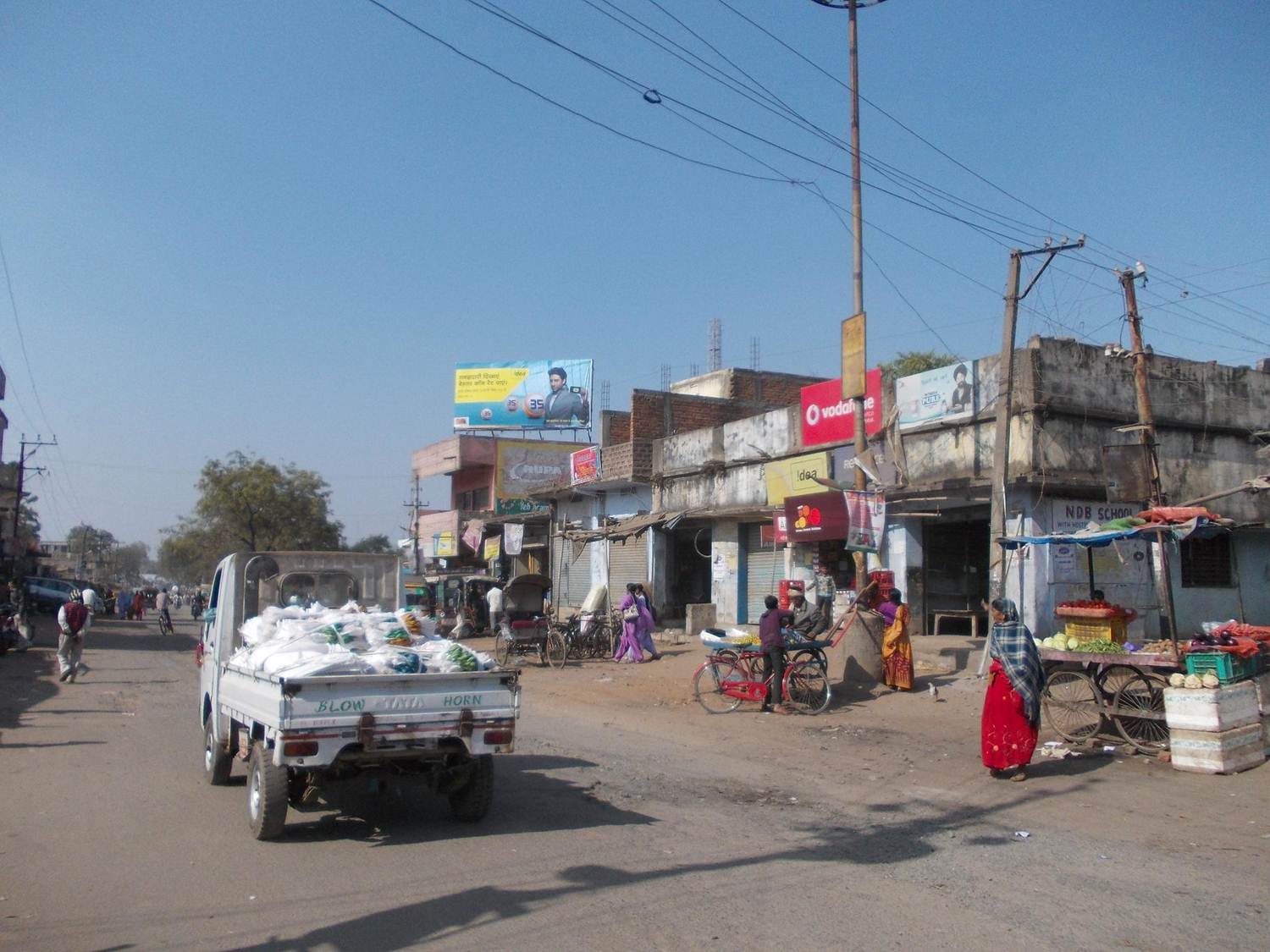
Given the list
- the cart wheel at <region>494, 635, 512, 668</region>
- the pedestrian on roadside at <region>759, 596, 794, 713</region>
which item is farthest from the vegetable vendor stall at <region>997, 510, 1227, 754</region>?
the cart wheel at <region>494, 635, 512, 668</region>

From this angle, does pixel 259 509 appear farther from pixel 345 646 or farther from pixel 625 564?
pixel 345 646

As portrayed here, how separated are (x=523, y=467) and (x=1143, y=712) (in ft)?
128

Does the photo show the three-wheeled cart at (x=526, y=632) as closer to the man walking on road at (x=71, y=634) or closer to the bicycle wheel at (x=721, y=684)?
the bicycle wheel at (x=721, y=684)

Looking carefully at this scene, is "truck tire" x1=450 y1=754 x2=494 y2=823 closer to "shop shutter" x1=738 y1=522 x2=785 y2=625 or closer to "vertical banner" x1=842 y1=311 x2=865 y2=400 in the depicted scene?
"vertical banner" x1=842 y1=311 x2=865 y2=400

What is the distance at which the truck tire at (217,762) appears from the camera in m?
8.99

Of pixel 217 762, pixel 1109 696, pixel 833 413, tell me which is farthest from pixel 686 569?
pixel 217 762

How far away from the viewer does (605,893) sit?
588 centimetres

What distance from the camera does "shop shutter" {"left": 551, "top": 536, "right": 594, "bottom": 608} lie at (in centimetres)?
3141

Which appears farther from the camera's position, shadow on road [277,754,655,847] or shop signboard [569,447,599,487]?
shop signboard [569,447,599,487]

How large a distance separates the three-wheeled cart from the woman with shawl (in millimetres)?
12889

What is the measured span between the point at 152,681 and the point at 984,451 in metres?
16.7

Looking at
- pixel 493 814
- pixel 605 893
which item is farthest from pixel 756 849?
pixel 493 814

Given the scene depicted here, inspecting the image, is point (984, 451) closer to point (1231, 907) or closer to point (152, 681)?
point (1231, 907)

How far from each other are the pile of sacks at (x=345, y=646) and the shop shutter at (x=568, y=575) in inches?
865
